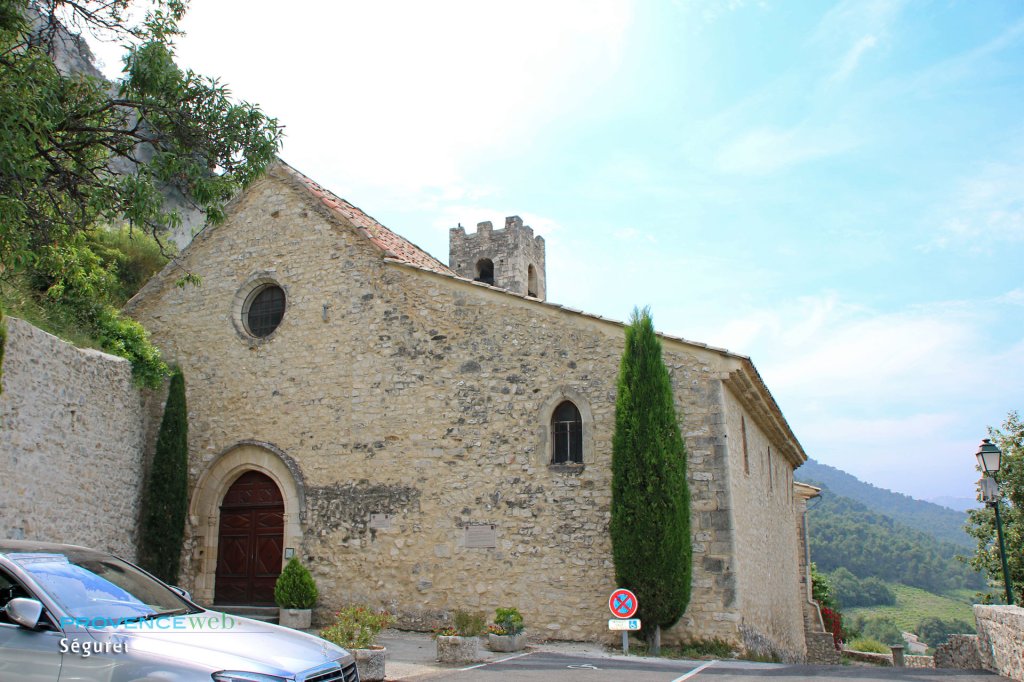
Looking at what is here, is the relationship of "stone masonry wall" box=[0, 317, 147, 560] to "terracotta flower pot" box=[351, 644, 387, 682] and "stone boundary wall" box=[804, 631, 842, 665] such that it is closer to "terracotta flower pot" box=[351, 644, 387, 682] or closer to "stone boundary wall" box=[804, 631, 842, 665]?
"terracotta flower pot" box=[351, 644, 387, 682]

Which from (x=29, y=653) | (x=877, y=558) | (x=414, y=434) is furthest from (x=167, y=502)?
(x=877, y=558)

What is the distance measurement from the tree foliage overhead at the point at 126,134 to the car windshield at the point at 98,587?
4172 mm

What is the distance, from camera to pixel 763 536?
1487cm

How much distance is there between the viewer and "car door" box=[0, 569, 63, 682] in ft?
14.1

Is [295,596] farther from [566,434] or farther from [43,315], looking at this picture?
[43,315]

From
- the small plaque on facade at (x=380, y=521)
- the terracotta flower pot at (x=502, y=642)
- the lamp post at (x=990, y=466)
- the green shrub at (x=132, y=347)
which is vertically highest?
the green shrub at (x=132, y=347)

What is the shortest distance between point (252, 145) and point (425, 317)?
16.1ft

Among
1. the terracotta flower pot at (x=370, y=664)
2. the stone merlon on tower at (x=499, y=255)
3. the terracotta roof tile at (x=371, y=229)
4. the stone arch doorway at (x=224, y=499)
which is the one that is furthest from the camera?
the stone merlon on tower at (x=499, y=255)

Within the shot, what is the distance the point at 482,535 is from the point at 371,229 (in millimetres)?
6928

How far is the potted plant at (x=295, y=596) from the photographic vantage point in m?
12.7

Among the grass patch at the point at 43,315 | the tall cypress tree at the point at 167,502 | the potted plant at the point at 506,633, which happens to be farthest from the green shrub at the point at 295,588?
the grass patch at the point at 43,315

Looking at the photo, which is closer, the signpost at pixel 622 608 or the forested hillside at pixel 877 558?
the signpost at pixel 622 608

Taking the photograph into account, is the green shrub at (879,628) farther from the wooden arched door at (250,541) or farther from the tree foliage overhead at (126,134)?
the tree foliage overhead at (126,134)

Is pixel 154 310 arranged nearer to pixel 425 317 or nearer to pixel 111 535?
pixel 111 535
